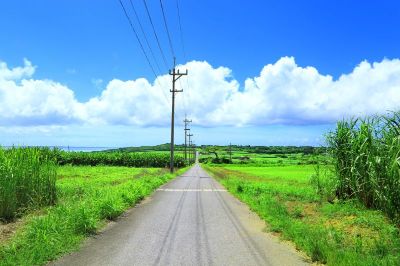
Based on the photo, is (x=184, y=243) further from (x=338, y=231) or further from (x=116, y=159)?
(x=116, y=159)

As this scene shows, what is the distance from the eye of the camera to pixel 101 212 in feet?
45.8

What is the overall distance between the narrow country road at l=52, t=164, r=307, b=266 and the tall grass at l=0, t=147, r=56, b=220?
10.8ft

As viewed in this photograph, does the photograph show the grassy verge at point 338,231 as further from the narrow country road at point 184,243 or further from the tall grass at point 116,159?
the tall grass at point 116,159

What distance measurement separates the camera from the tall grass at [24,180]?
13.5 m

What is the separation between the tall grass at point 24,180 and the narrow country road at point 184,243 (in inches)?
130

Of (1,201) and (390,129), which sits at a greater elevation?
(390,129)

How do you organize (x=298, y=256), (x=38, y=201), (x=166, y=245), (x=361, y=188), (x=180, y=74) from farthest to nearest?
(x=180, y=74)
(x=38, y=201)
(x=361, y=188)
(x=166, y=245)
(x=298, y=256)

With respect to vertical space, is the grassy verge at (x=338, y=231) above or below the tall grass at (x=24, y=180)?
below

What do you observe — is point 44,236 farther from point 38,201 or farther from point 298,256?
point 38,201

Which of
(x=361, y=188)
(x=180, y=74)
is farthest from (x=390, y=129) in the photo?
(x=180, y=74)

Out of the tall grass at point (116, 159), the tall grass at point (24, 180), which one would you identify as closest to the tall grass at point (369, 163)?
the tall grass at point (24, 180)

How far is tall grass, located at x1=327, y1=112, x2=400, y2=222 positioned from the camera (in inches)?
412

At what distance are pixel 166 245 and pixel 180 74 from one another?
4295 centimetres

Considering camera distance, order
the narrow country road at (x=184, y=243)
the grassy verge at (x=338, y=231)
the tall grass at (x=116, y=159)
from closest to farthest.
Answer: the grassy verge at (x=338, y=231)
the narrow country road at (x=184, y=243)
the tall grass at (x=116, y=159)
